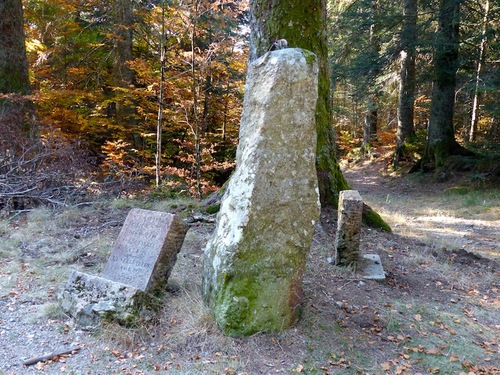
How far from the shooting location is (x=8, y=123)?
820 cm

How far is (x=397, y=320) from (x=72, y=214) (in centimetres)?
548

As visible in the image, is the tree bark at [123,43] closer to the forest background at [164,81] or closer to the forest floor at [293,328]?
the forest background at [164,81]

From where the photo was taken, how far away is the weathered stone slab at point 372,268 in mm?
4703

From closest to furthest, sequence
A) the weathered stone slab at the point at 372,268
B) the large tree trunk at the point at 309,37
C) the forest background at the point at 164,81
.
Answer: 1. the weathered stone slab at the point at 372,268
2. the large tree trunk at the point at 309,37
3. the forest background at the point at 164,81

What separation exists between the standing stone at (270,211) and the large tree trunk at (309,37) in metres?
2.87

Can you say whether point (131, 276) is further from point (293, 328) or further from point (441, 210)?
point (441, 210)

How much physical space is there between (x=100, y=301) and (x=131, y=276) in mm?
450

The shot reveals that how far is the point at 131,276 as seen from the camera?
3.73 meters

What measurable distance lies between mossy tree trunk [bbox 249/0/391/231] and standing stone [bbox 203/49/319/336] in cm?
287

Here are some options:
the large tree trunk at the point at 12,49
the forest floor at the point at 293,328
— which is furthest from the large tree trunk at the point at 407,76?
the large tree trunk at the point at 12,49

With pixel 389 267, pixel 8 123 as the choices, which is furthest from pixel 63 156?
pixel 389 267

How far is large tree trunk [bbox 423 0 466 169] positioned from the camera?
13869mm

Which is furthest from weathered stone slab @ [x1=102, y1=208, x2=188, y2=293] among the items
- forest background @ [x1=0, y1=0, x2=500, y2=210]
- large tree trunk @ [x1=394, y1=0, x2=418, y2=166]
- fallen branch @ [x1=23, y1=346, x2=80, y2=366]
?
large tree trunk @ [x1=394, y1=0, x2=418, y2=166]

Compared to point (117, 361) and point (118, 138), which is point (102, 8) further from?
point (117, 361)
